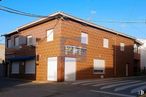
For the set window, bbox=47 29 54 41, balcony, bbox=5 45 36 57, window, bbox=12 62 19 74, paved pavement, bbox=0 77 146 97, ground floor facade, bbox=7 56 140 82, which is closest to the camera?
paved pavement, bbox=0 77 146 97

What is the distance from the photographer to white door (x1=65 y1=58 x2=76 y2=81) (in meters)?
29.6

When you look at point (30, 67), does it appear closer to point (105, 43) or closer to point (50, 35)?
point (50, 35)

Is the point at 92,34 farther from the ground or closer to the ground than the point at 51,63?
farther from the ground

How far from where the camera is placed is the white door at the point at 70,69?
2964 cm

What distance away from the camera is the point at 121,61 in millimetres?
40125

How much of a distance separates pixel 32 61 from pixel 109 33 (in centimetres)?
1046

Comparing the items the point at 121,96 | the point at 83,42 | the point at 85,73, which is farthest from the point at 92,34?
the point at 121,96

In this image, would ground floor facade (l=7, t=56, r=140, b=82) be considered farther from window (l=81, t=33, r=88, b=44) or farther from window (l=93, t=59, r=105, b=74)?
window (l=81, t=33, r=88, b=44)

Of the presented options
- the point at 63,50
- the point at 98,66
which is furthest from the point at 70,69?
the point at 98,66

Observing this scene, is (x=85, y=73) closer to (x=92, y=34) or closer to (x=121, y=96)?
(x=92, y=34)

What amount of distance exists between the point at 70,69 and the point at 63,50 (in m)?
2.19

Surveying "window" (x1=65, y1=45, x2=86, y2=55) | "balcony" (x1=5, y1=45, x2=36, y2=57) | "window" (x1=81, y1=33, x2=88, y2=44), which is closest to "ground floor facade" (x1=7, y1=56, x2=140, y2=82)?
"window" (x1=65, y1=45, x2=86, y2=55)

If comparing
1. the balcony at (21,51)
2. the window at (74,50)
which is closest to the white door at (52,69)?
the window at (74,50)

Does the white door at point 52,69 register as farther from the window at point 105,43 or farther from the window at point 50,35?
the window at point 105,43
